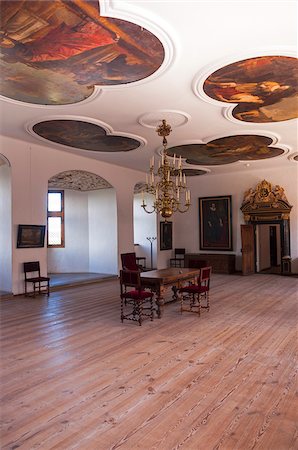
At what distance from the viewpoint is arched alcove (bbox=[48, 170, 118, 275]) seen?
13.9 m

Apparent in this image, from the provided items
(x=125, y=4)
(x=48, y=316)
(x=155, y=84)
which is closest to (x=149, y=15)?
(x=125, y=4)

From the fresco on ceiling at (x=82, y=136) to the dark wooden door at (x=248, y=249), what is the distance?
653 cm

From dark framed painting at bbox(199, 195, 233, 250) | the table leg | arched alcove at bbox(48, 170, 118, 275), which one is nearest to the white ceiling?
arched alcove at bbox(48, 170, 118, 275)

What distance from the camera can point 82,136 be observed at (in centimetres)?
913

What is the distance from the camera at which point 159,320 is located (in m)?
6.78

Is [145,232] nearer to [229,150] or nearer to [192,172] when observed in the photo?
[192,172]

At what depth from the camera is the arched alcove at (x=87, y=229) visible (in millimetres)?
13945

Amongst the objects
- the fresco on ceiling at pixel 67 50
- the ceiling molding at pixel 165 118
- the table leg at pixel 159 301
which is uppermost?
the ceiling molding at pixel 165 118

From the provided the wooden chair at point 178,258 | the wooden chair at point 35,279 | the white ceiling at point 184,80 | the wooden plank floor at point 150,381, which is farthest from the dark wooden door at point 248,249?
the wooden chair at point 35,279

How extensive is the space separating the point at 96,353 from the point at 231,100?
18.0 feet

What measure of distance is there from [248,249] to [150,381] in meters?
11.2

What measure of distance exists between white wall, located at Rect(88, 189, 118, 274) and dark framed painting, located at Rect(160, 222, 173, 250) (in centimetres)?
305

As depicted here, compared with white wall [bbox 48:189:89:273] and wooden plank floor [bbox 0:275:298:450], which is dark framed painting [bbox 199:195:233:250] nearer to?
white wall [bbox 48:189:89:273]

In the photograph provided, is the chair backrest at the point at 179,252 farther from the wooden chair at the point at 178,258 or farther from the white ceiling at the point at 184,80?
the white ceiling at the point at 184,80
